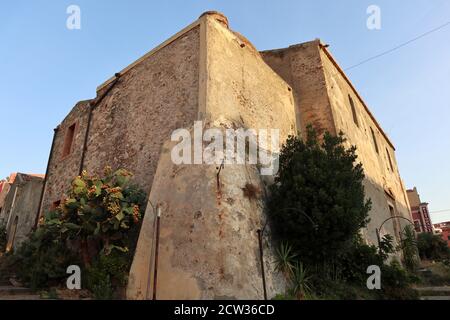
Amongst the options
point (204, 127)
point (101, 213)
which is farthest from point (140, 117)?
point (101, 213)

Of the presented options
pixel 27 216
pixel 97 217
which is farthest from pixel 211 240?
pixel 27 216

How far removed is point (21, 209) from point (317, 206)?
504 inches

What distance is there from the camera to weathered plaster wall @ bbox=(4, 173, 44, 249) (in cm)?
1207

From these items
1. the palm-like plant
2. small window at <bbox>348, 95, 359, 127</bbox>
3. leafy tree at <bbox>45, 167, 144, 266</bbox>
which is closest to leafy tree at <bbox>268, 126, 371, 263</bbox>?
the palm-like plant

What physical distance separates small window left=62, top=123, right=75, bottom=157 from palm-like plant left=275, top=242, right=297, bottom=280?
8.68 metres

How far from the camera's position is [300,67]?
11.2 meters

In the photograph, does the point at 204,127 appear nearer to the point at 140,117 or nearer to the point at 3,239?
the point at 140,117

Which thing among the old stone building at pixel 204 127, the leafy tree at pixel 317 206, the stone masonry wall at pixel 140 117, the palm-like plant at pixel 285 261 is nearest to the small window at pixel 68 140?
the old stone building at pixel 204 127

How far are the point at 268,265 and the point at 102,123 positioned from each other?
23.5 ft

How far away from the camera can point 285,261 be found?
5.79 m

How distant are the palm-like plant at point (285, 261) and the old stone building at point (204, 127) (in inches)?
7.9

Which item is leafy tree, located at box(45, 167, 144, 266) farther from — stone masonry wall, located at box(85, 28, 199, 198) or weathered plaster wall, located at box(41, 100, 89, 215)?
weathered plaster wall, located at box(41, 100, 89, 215)

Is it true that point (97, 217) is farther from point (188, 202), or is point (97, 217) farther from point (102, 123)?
point (102, 123)
